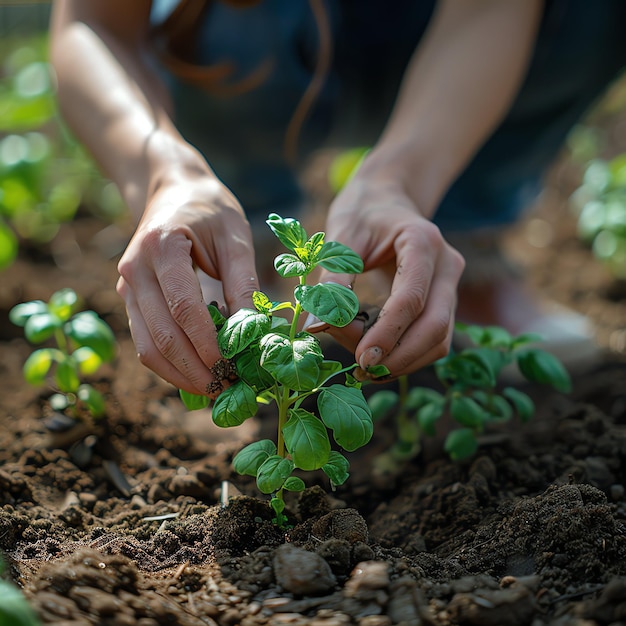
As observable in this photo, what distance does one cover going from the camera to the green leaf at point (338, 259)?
132cm

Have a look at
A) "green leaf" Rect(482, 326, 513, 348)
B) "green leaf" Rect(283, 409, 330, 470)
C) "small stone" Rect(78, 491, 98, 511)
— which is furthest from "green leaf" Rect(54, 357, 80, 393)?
"green leaf" Rect(482, 326, 513, 348)

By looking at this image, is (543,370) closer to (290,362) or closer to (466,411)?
(466,411)

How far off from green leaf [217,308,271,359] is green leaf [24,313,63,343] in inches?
26.9

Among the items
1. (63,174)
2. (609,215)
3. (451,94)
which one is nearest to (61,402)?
(451,94)

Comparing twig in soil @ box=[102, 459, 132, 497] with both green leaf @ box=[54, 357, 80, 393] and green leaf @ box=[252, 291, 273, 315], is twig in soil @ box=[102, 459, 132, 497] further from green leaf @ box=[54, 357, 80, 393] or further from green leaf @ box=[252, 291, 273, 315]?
green leaf @ box=[252, 291, 273, 315]

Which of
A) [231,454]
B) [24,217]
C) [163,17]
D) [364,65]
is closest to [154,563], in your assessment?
[231,454]

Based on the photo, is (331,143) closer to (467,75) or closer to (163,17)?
(163,17)

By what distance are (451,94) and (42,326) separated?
3.92 ft

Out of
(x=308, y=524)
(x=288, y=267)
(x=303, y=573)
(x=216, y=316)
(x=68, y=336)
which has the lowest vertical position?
(x=308, y=524)

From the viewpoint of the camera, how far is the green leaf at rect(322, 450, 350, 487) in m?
1.35

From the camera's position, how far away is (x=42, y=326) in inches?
70.0

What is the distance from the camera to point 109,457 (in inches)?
74.2

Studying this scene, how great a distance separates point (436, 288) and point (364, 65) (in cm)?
161

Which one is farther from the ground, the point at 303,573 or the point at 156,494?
the point at 303,573
